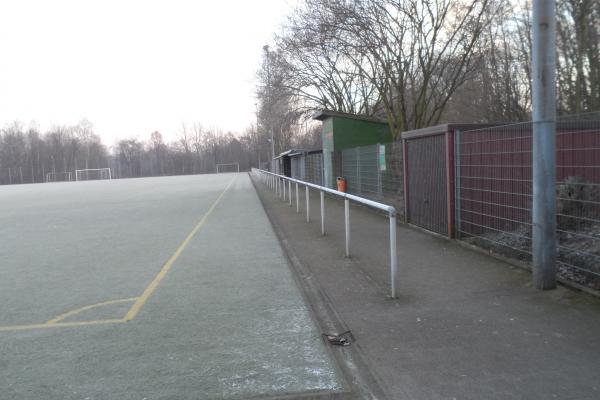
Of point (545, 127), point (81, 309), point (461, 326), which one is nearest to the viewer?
point (461, 326)

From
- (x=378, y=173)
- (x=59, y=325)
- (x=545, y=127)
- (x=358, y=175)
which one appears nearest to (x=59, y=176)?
(x=358, y=175)

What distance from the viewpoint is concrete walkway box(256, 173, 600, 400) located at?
3.52 metres

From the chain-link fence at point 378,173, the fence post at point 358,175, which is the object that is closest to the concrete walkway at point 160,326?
the chain-link fence at point 378,173

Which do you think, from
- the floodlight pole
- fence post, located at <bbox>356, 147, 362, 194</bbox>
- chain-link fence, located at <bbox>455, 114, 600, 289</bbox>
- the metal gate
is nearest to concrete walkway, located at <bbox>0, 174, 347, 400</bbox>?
the floodlight pole

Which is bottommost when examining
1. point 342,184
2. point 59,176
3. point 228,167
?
point 342,184

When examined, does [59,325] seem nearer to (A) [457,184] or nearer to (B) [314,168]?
(A) [457,184]

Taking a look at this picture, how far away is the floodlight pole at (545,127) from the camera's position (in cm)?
534

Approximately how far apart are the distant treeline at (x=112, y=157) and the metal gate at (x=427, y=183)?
87.2m

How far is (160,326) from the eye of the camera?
16.6 ft

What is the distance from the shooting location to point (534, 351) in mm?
4004

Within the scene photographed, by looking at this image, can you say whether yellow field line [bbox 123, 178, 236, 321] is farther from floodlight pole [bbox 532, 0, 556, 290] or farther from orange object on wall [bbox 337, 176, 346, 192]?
orange object on wall [bbox 337, 176, 346, 192]

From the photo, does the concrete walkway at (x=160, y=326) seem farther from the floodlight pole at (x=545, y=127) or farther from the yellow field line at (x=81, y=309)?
the floodlight pole at (x=545, y=127)

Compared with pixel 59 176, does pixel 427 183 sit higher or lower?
lower

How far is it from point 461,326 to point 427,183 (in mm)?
5479
